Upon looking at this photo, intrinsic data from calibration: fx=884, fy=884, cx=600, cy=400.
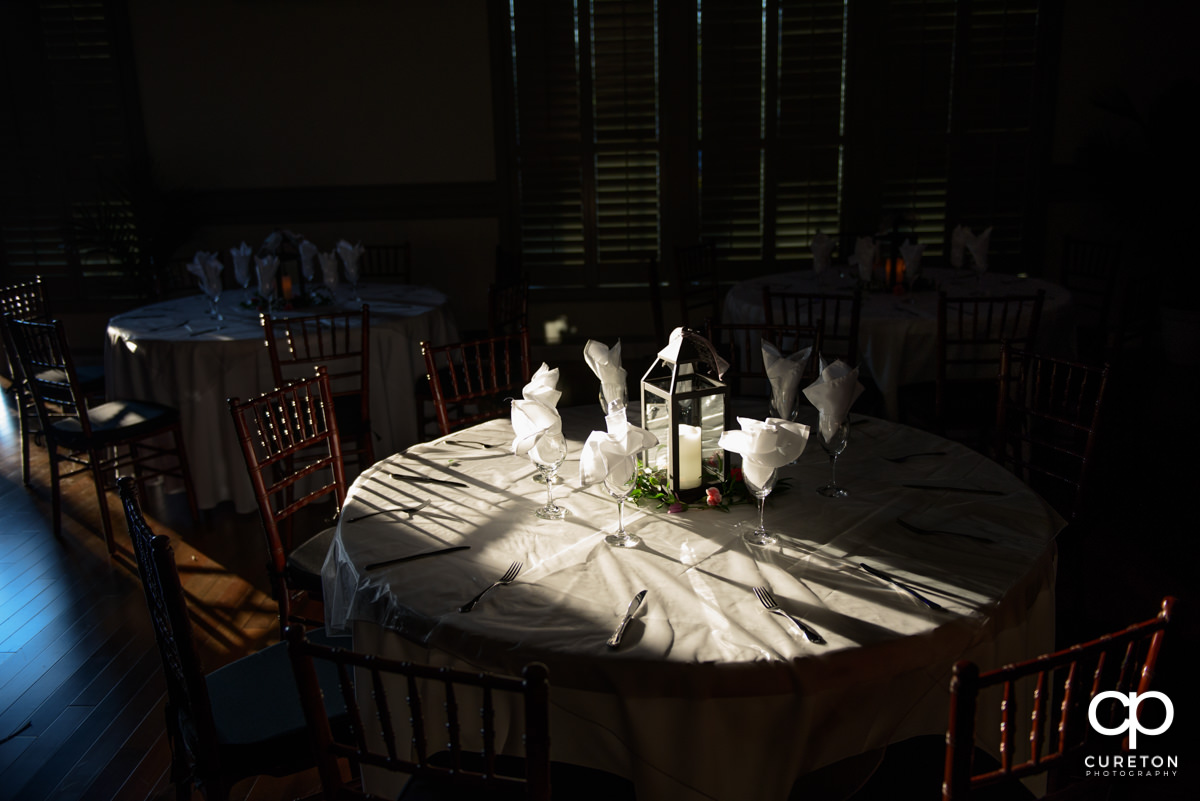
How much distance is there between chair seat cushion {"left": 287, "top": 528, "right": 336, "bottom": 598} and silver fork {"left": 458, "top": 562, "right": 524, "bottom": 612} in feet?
2.48

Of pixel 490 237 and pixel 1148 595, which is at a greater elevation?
pixel 490 237

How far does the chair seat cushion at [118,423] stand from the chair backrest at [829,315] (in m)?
2.55

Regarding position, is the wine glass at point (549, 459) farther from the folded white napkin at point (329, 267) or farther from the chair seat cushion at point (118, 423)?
the folded white napkin at point (329, 267)

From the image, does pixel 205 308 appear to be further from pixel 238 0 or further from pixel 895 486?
pixel 895 486

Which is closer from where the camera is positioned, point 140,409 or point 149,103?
point 140,409

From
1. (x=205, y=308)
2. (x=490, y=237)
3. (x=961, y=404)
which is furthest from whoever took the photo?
(x=490, y=237)

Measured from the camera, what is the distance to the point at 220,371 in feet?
12.4

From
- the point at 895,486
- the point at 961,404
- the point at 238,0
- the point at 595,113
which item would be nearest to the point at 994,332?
the point at 961,404

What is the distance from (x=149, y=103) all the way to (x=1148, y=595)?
614 centimetres

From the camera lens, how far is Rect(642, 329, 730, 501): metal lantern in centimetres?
186

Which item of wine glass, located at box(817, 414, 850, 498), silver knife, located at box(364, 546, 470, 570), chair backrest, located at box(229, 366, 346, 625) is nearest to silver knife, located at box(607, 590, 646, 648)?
silver knife, located at box(364, 546, 470, 570)

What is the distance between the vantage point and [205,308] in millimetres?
4430

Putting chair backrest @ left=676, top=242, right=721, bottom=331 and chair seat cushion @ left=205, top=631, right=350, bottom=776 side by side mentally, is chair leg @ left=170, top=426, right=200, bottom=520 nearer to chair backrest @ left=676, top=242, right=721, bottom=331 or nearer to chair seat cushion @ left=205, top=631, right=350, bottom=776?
chair seat cushion @ left=205, top=631, right=350, bottom=776

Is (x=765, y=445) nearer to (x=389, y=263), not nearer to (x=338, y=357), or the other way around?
(x=338, y=357)
